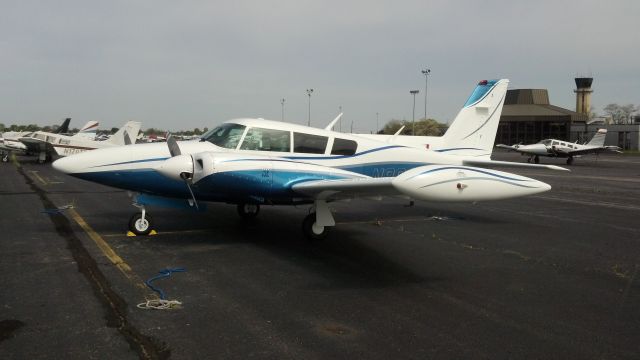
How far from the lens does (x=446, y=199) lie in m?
5.88

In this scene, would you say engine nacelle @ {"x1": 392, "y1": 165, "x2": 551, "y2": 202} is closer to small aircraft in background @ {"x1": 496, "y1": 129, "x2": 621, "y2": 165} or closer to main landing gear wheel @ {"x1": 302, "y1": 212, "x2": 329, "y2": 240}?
main landing gear wheel @ {"x1": 302, "y1": 212, "x2": 329, "y2": 240}

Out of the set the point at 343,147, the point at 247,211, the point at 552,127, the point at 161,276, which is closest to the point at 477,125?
the point at 343,147

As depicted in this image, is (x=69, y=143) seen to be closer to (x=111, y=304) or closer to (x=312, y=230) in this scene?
(x=312, y=230)

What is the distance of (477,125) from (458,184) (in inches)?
317

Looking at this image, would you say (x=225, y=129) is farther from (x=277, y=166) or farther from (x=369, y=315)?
(x=369, y=315)

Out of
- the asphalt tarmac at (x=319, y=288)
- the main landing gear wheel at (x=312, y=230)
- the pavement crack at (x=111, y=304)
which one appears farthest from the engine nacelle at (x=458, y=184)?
the main landing gear wheel at (x=312, y=230)

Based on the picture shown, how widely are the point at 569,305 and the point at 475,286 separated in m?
1.14

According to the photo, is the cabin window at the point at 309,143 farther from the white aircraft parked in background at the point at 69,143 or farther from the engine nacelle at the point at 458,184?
the white aircraft parked in background at the point at 69,143

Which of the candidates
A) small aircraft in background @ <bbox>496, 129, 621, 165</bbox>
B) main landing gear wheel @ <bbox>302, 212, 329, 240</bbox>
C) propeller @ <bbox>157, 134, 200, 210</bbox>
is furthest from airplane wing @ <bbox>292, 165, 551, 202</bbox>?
small aircraft in background @ <bbox>496, 129, 621, 165</bbox>

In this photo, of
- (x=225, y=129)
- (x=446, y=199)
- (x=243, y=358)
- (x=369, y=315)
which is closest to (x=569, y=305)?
(x=446, y=199)

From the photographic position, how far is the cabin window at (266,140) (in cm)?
910

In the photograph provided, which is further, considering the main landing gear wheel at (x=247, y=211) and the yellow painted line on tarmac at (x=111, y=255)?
the main landing gear wheel at (x=247, y=211)

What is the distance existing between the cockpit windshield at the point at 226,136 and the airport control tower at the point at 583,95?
410ft

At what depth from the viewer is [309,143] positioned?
9.52m
